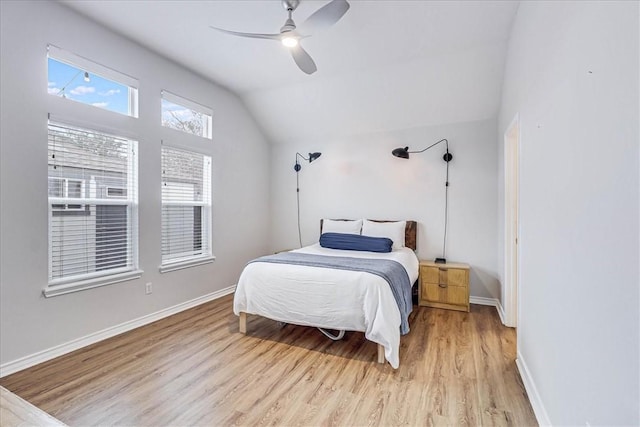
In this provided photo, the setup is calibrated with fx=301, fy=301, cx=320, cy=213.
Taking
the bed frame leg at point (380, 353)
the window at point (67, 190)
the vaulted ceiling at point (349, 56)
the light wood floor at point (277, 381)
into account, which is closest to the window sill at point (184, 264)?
the light wood floor at point (277, 381)

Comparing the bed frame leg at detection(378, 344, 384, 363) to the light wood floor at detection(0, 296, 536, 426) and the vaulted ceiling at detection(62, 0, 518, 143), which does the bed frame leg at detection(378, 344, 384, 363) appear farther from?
the vaulted ceiling at detection(62, 0, 518, 143)

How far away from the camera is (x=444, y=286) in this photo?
12.2ft

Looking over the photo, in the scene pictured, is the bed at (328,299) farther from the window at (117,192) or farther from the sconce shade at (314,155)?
the sconce shade at (314,155)

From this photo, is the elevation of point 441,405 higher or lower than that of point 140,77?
lower

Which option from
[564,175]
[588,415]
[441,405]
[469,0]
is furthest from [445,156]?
[588,415]

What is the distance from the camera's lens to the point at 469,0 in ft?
7.97

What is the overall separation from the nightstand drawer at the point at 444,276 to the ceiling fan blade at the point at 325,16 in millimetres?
2905

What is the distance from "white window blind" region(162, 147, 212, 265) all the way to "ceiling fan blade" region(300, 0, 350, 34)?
86.8 inches

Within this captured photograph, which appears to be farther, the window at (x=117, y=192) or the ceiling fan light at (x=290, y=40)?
the window at (x=117, y=192)

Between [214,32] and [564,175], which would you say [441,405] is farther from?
[214,32]

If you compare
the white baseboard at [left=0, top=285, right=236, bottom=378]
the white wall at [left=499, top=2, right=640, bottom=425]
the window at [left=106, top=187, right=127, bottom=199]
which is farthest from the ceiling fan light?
the white baseboard at [left=0, top=285, right=236, bottom=378]

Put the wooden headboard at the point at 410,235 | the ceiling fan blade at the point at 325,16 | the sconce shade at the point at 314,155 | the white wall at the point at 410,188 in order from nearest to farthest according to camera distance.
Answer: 1. the ceiling fan blade at the point at 325,16
2. the white wall at the point at 410,188
3. the wooden headboard at the point at 410,235
4. the sconce shade at the point at 314,155

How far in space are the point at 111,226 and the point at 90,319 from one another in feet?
2.85

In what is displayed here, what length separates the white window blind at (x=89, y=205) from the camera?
255cm
